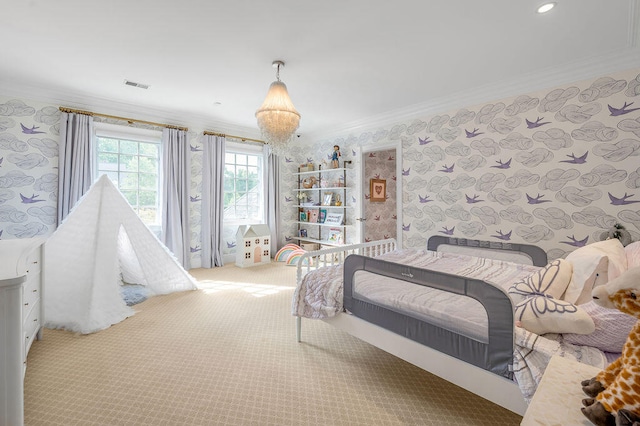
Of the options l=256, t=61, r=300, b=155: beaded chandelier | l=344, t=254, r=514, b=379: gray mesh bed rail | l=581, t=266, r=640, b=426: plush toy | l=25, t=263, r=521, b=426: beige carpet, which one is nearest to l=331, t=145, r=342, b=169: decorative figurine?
l=256, t=61, r=300, b=155: beaded chandelier

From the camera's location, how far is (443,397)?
73.4 inches

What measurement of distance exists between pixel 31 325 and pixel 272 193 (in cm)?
411

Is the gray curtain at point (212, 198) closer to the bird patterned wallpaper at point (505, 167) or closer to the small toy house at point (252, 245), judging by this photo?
the small toy house at point (252, 245)

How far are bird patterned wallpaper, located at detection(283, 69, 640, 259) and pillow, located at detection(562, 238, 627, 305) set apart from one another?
5.46 feet

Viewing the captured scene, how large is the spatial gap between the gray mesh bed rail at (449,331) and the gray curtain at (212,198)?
3.75 meters

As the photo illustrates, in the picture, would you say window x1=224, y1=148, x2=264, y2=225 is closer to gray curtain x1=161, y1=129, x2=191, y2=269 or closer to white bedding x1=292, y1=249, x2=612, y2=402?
gray curtain x1=161, y1=129, x2=191, y2=269

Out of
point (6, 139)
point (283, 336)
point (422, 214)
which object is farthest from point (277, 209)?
point (6, 139)

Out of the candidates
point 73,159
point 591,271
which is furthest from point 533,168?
point 73,159

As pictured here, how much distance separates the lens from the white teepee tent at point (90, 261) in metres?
2.84

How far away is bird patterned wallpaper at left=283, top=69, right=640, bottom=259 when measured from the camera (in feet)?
9.14

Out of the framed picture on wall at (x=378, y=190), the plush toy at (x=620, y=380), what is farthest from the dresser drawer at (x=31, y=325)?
the framed picture on wall at (x=378, y=190)

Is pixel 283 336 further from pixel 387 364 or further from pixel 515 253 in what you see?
pixel 515 253

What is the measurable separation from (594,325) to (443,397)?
3.28 ft

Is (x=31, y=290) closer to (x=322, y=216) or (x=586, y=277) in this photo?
(x=586, y=277)
